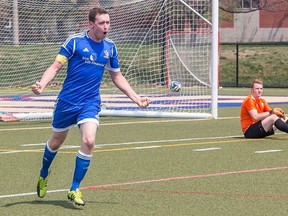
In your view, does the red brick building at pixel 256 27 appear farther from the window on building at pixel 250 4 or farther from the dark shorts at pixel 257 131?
the dark shorts at pixel 257 131

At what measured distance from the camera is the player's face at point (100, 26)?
921cm

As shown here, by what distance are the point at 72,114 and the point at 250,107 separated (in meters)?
6.04

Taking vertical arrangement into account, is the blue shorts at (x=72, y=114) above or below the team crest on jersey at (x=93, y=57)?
below

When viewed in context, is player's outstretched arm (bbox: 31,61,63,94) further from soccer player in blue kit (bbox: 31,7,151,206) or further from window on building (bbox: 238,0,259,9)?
window on building (bbox: 238,0,259,9)

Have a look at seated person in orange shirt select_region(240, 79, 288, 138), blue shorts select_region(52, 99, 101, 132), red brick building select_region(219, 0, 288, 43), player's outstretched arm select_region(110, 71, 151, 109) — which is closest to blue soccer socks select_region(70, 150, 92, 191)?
blue shorts select_region(52, 99, 101, 132)

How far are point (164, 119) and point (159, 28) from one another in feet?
11.0

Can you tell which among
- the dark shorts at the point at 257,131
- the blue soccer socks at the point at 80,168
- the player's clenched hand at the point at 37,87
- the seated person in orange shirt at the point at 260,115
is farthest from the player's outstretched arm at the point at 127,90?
the dark shorts at the point at 257,131

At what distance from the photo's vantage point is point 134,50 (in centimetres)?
2253

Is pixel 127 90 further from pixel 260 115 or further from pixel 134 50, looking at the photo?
pixel 134 50

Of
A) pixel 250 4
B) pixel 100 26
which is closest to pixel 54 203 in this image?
pixel 100 26

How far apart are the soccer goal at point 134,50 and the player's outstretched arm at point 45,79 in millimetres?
9530

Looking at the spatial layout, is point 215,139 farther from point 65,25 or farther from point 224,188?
point 65,25

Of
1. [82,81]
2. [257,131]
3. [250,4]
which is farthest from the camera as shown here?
[250,4]

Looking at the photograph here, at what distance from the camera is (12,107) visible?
22172 millimetres
